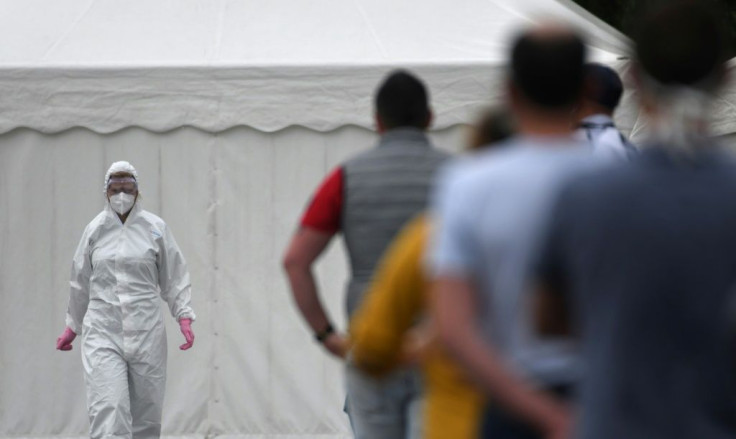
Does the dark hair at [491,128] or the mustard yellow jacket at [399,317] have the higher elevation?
the dark hair at [491,128]

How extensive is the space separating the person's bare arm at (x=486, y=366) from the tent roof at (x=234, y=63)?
6679mm

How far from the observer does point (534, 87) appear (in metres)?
2.47

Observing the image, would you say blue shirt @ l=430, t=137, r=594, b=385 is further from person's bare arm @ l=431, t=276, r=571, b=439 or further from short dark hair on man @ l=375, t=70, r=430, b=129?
short dark hair on man @ l=375, t=70, r=430, b=129

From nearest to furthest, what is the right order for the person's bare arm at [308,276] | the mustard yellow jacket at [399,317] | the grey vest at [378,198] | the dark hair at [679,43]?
the dark hair at [679,43], the mustard yellow jacket at [399,317], the grey vest at [378,198], the person's bare arm at [308,276]

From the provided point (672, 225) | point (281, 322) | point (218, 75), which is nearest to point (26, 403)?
point (281, 322)

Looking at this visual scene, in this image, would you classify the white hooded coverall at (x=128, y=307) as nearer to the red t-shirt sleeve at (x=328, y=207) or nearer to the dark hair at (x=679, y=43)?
the red t-shirt sleeve at (x=328, y=207)

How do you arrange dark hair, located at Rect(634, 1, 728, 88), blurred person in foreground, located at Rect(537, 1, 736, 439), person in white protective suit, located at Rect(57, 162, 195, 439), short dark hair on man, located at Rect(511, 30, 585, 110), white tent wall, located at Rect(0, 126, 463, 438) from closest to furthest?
blurred person in foreground, located at Rect(537, 1, 736, 439) → dark hair, located at Rect(634, 1, 728, 88) → short dark hair on man, located at Rect(511, 30, 585, 110) → person in white protective suit, located at Rect(57, 162, 195, 439) → white tent wall, located at Rect(0, 126, 463, 438)

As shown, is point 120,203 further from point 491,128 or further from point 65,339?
point 491,128

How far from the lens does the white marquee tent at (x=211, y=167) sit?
30.9 ft

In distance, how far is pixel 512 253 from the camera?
2.33 m

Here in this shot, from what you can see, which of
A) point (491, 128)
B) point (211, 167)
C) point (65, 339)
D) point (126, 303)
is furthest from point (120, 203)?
point (491, 128)

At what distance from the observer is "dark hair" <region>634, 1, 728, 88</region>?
7.61 ft

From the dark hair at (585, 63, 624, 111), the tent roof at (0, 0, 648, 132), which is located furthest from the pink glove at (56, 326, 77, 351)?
the dark hair at (585, 63, 624, 111)

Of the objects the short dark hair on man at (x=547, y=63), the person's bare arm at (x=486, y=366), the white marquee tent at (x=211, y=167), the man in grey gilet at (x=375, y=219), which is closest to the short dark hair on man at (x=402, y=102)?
the man in grey gilet at (x=375, y=219)
